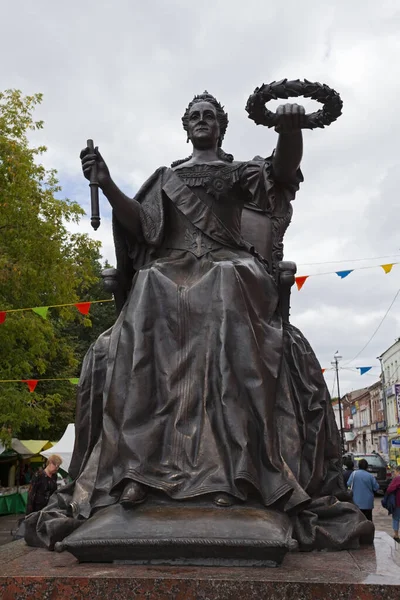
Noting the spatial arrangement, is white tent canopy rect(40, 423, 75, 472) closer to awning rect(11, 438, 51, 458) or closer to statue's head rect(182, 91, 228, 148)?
awning rect(11, 438, 51, 458)

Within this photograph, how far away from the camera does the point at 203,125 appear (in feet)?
16.5

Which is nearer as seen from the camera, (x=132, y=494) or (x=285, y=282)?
(x=132, y=494)

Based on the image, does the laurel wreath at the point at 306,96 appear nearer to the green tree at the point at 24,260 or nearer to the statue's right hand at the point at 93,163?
the statue's right hand at the point at 93,163

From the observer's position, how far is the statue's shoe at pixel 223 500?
10.8ft

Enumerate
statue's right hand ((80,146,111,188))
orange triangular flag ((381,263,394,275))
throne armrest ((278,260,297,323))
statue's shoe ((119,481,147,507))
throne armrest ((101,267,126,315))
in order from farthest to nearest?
orange triangular flag ((381,263,394,275)), throne armrest ((278,260,297,323)), throne armrest ((101,267,126,315)), statue's right hand ((80,146,111,188)), statue's shoe ((119,481,147,507))

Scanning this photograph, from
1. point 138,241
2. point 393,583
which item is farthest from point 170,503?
point 138,241

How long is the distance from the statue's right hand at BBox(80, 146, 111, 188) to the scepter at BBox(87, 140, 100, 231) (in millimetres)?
18

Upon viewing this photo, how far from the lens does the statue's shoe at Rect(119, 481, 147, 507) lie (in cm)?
328

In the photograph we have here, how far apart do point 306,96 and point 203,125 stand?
0.93 metres

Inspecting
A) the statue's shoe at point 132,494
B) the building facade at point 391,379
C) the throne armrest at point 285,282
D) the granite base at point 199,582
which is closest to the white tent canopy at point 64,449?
the throne armrest at point 285,282

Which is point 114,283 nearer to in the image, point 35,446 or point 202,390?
point 202,390

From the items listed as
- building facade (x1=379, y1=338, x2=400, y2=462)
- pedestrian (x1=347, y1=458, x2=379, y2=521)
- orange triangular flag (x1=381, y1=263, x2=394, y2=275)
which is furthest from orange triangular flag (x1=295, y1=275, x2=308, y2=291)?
building facade (x1=379, y1=338, x2=400, y2=462)

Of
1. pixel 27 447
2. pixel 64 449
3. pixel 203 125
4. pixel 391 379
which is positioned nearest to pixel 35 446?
pixel 27 447

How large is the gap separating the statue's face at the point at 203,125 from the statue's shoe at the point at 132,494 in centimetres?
265
